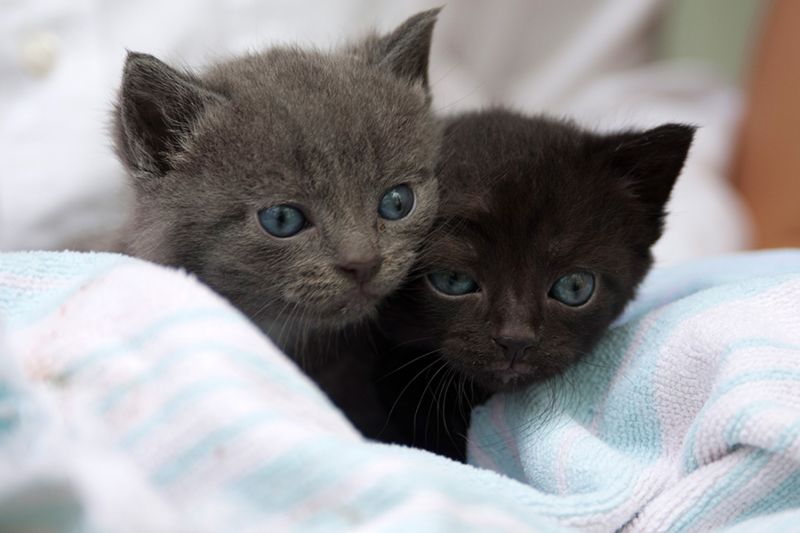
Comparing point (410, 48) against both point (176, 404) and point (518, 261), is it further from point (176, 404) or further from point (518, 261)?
point (176, 404)

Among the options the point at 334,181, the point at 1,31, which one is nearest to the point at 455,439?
the point at 334,181

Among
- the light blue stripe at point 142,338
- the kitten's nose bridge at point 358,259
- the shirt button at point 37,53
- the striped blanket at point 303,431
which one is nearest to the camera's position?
the striped blanket at point 303,431

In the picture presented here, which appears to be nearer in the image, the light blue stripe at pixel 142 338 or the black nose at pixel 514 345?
the light blue stripe at pixel 142 338

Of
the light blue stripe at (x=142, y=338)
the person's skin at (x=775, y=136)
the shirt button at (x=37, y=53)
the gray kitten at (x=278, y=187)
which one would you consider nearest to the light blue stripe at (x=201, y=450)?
the light blue stripe at (x=142, y=338)

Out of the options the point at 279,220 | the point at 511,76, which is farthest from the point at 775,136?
the point at 279,220

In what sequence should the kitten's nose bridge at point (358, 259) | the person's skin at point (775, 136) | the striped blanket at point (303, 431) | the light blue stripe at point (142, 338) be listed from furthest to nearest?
the person's skin at point (775, 136) < the kitten's nose bridge at point (358, 259) < the light blue stripe at point (142, 338) < the striped blanket at point (303, 431)

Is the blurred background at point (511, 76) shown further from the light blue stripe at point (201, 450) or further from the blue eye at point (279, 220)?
the light blue stripe at point (201, 450)

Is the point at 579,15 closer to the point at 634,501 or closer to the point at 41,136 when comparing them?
the point at 41,136
